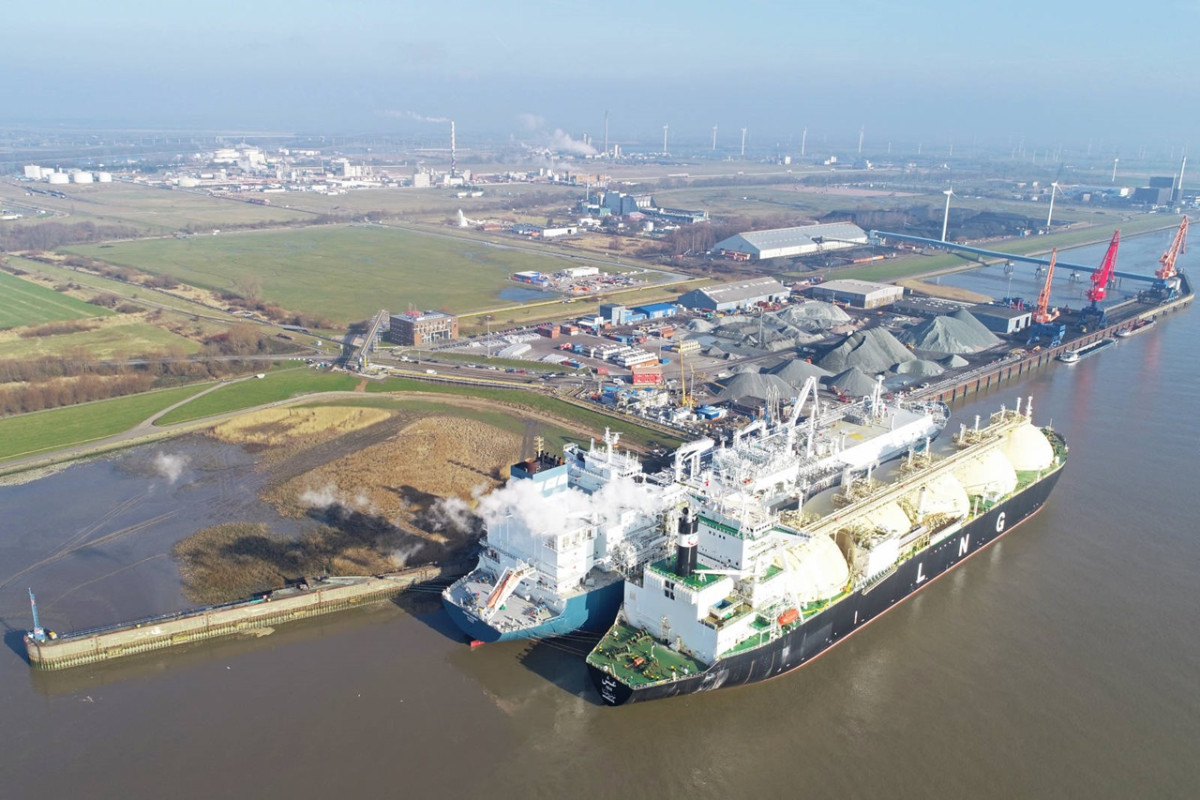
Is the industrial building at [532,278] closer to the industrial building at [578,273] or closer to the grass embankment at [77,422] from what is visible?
the industrial building at [578,273]

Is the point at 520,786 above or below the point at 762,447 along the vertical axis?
below

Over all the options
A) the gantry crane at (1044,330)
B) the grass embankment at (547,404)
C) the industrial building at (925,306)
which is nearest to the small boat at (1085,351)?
the gantry crane at (1044,330)

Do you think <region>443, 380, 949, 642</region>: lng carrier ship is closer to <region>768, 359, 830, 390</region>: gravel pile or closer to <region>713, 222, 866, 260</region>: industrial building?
<region>768, 359, 830, 390</region>: gravel pile

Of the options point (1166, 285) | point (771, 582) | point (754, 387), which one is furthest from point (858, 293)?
point (771, 582)

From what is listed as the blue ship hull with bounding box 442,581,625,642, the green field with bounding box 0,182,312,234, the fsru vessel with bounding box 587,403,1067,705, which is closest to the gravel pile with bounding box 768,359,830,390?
the fsru vessel with bounding box 587,403,1067,705

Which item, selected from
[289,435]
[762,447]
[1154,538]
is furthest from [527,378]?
[1154,538]

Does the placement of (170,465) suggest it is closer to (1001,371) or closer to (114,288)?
(114,288)

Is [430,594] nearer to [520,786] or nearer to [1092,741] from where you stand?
[520,786]
